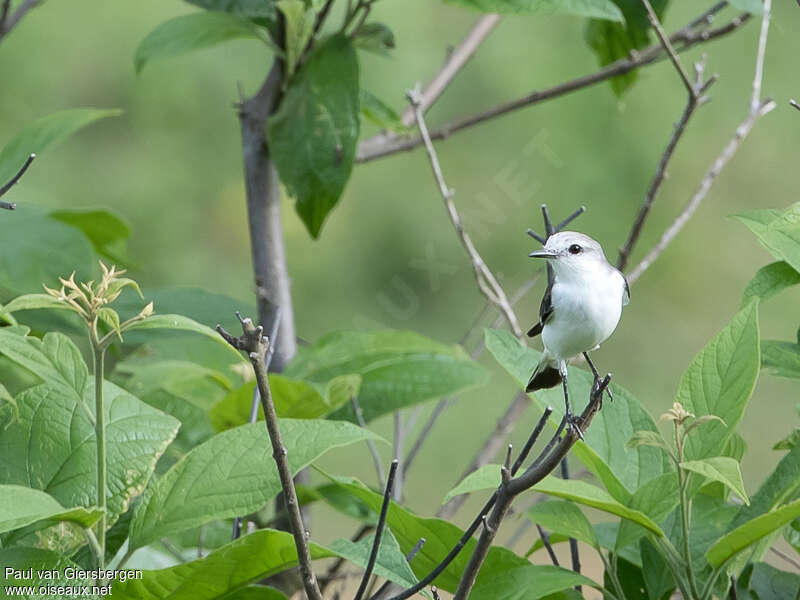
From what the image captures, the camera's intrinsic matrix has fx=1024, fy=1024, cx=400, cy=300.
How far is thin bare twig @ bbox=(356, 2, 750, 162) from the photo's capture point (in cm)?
142

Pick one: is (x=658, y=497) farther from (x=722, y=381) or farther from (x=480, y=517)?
A: (x=480, y=517)

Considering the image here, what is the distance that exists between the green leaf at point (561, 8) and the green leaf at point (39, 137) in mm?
462

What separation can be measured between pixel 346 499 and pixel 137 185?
2451 mm

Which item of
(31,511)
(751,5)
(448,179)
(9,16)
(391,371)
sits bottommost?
(448,179)

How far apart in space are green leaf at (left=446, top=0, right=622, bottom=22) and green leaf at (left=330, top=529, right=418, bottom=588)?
1.94 ft

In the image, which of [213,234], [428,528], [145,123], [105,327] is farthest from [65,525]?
[145,123]

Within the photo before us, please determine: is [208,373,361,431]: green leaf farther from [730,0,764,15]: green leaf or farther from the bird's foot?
[730,0,764,15]: green leaf

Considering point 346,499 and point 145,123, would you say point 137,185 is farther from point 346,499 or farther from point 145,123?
point 346,499

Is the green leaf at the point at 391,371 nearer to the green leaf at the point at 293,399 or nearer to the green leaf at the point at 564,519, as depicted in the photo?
the green leaf at the point at 293,399

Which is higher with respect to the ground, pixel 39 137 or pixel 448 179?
pixel 39 137

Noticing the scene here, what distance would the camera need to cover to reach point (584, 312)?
68 cm

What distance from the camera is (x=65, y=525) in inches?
34.0

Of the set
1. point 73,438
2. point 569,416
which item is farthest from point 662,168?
point 73,438

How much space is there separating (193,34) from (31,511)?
756 millimetres
